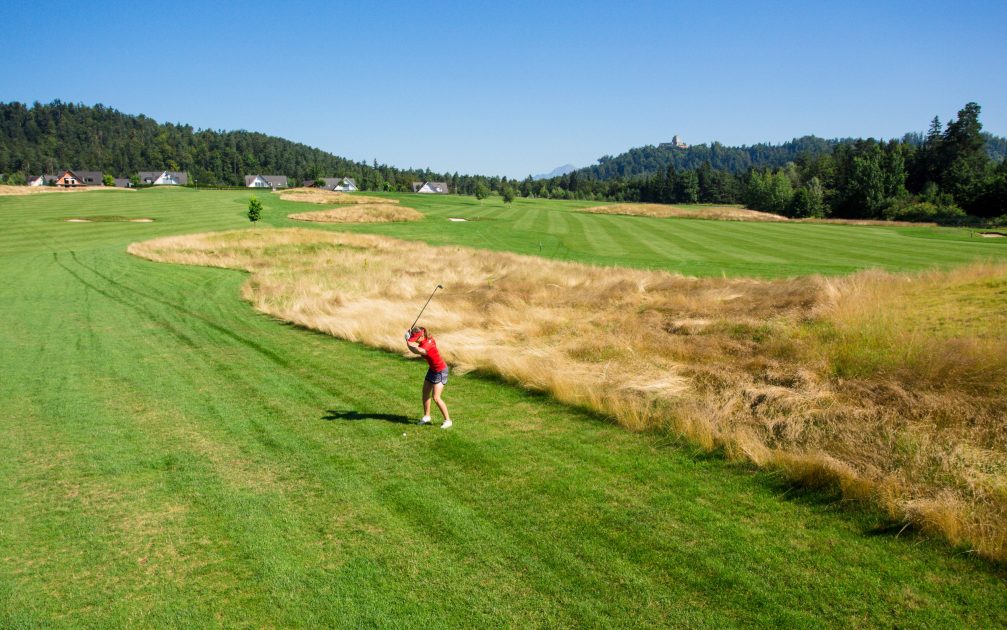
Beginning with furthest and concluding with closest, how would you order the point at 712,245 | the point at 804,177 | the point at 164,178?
the point at 164,178
the point at 804,177
the point at 712,245

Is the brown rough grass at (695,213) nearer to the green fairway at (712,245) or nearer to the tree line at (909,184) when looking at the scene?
the tree line at (909,184)

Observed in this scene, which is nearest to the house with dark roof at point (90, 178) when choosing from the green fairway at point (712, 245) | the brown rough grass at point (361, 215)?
the green fairway at point (712, 245)

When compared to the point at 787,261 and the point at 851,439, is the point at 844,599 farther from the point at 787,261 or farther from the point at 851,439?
the point at 787,261

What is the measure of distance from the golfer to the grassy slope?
452mm

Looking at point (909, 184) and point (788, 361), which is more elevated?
point (909, 184)

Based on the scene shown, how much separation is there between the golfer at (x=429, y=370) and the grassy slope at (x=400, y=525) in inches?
17.8

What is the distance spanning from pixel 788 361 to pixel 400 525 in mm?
7820

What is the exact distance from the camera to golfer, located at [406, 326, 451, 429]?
961 centimetres

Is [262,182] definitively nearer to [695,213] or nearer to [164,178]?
[164,178]

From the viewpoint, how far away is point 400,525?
6.56 m

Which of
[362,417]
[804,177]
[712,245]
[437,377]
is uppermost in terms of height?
[804,177]

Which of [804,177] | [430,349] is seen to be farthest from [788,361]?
A: [804,177]

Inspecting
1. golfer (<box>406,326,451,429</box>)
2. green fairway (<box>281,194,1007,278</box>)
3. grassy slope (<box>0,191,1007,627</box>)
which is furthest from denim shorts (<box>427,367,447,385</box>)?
green fairway (<box>281,194,1007,278</box>)

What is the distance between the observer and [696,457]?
26.2 feet
